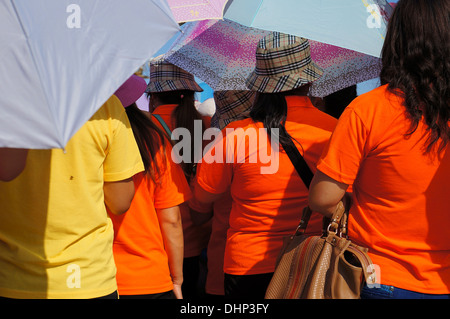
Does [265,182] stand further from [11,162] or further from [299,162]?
[11,162]

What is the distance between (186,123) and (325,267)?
2.02 meters

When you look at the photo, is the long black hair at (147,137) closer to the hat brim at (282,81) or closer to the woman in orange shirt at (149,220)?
the woman in orange shirt at (149,220)

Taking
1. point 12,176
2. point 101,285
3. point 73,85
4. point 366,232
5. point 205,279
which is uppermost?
point 73,85

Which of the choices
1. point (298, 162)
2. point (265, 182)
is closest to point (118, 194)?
point (265, 182)

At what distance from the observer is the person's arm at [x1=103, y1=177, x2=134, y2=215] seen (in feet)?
8.59

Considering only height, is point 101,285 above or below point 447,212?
below

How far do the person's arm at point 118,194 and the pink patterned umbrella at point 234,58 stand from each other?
1.86 metres

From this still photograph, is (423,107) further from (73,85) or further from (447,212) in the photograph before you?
(73,85)

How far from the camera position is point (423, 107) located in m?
2.39

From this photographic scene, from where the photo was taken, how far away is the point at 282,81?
3248mm

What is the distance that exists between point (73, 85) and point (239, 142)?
1.31 metres
